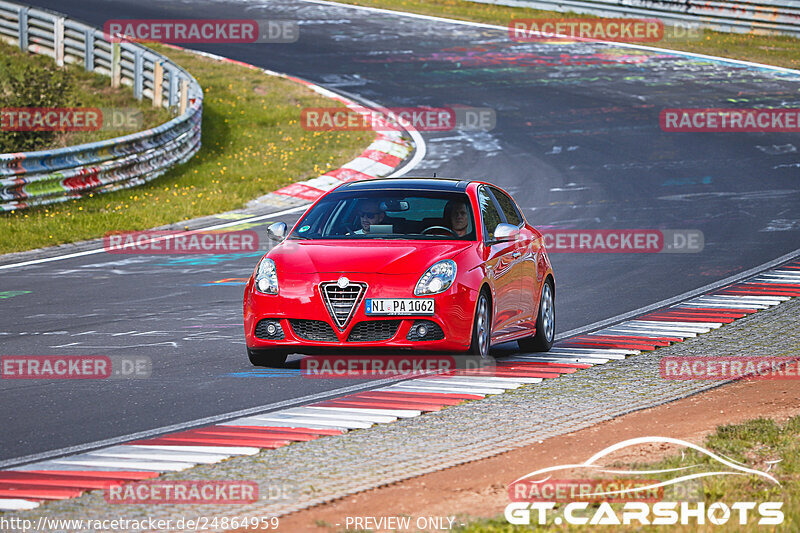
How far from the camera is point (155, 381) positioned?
10062 millimetres

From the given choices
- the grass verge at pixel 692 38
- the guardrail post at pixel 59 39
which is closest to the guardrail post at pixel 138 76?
the guardrail post at pixel 59 39

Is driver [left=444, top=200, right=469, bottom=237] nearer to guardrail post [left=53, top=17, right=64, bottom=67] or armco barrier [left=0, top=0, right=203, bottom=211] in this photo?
armco barrier [left=0, top=0, right=203, bottom=211]

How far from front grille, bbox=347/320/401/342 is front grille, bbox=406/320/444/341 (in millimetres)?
125

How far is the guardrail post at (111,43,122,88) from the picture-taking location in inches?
1286

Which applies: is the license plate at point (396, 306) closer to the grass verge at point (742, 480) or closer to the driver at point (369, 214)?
the driver at point (369, 214)

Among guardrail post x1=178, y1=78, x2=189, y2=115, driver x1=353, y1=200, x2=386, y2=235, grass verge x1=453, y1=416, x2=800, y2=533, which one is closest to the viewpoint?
grass verge x1=453, y1=416, x2=800, y2=533

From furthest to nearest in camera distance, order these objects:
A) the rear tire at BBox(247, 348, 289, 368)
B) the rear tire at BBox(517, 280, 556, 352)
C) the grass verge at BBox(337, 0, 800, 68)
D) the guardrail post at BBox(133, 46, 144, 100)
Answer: the grass verge at BBox(337, 0, 800, 68) → the guardrail post at BBox(133, 46, 144, 100) → the rear tire at BBox(517, 280, 556, 352) → the rear tire at BBox(247, 348, 289, 368)

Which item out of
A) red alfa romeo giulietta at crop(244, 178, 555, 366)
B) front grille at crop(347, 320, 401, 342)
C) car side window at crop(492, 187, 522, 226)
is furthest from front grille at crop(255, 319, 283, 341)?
car side window at crop(492, 187, 522, 226)

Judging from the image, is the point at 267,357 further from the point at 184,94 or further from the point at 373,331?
the point at 184,94

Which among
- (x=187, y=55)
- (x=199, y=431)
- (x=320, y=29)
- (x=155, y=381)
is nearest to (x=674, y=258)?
(x=155, y=381)

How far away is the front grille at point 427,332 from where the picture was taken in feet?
32.9

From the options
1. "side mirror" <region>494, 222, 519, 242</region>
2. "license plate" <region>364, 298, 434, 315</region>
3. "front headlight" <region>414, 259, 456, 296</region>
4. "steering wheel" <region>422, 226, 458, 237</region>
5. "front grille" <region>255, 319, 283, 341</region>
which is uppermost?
"side mirror" <region>494, 222, 519, 242</region>

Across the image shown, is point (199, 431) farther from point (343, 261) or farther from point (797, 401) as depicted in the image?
point (797, 401)

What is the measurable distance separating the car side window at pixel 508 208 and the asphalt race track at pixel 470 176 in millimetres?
1417
